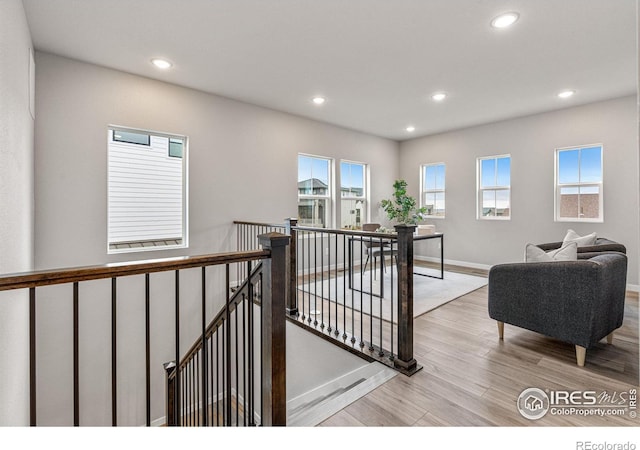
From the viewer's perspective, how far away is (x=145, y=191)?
12.0 feet

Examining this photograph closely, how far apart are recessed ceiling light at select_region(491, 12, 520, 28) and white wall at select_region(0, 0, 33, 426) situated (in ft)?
10.8

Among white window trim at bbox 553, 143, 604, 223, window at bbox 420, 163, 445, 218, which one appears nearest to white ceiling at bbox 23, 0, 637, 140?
white window trim at bbox 553, 143, 604, 223

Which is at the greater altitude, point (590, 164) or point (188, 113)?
point (188, 113)

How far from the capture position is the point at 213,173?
4.06m

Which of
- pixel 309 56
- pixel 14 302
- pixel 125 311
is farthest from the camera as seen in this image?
pixel 125 311

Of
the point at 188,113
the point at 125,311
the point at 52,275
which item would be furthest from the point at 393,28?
the point at 125,311

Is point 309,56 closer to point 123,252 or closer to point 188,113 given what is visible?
point 188,113

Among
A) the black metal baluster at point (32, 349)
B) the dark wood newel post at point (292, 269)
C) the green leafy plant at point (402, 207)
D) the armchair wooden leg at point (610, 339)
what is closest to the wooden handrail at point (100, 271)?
the black metal baluster at point (32, 349)

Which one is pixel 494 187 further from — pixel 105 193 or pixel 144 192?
pixel 105 193

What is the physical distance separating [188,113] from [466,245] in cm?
523

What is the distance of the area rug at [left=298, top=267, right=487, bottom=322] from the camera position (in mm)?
3463

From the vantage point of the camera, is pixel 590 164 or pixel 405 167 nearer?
pixel 590 164

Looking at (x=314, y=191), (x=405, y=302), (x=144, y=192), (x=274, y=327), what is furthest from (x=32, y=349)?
(x=314, y=191)

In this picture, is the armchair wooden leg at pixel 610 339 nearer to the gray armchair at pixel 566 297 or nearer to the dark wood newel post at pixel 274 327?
the gray armchair at pixel 566 297
